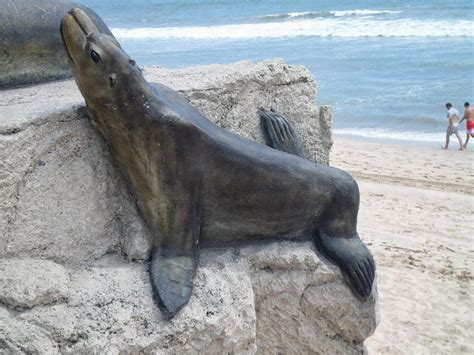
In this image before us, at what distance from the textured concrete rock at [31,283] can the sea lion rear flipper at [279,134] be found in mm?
1138

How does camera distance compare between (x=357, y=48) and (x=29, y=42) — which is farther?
(x=357, y=48)

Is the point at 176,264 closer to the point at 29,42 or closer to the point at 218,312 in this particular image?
the point at 218,312

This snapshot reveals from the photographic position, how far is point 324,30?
22234 millimetres

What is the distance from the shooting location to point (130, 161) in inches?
102

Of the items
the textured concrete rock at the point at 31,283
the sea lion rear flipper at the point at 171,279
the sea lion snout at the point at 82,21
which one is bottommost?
the sea lion rear flipper at the point at 171,279

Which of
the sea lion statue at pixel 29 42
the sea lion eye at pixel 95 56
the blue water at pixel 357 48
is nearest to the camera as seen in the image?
the sea lion eye at pixel 95 56

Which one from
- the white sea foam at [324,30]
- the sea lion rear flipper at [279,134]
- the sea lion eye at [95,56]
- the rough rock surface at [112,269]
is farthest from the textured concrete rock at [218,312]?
the white sea foam at [324,30]

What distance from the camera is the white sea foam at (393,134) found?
31.9 ft

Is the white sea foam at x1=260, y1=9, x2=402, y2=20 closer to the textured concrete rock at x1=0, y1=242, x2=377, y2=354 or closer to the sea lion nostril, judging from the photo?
the textured concrete rock at x1=0, y1=242, x2=377, y2=354

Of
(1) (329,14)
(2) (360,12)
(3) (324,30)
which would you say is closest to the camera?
(3) (324,30)

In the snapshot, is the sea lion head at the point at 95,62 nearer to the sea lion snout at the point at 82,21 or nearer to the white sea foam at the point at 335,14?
the sea lion snout at the point at 82,21

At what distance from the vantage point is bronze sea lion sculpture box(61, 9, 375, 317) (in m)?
2.47

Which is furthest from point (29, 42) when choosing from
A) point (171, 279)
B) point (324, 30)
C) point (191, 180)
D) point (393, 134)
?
point (324, 30)

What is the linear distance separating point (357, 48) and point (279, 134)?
15.4 metres
